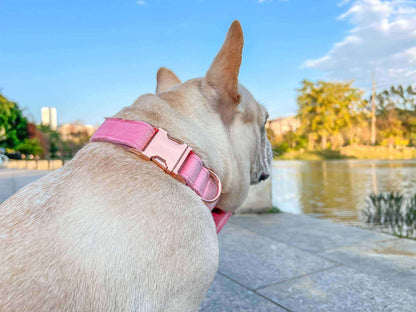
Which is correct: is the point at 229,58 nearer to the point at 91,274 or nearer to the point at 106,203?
the point at 106,203

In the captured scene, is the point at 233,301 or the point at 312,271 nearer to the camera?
the point at 233,301

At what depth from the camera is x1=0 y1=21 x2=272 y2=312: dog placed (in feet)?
3.27

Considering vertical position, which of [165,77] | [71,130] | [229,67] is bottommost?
[229,67]

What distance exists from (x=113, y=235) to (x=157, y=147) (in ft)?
1.25

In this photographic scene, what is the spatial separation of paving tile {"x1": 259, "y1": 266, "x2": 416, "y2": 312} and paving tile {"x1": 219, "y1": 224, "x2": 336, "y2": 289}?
197mm

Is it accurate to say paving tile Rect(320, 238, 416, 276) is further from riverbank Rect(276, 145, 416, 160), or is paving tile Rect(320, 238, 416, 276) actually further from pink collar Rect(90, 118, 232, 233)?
riverbank Rect(276, 145, 416, 160)

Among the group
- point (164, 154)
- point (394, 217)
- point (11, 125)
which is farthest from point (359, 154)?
point (164, 154)

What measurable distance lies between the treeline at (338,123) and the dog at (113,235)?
155 ft

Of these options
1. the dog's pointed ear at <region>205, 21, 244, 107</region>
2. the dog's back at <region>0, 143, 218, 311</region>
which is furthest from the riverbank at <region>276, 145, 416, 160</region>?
the dog's back at <region>0, 143, 218, 311</region>

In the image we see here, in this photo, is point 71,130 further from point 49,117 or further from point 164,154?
point 164,154

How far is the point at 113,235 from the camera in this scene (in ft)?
3.54

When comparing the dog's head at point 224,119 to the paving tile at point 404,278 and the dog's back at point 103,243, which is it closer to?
the dog's back at point 103,243

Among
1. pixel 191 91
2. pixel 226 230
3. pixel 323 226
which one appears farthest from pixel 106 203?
pixel 323 226

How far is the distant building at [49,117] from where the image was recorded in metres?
53.4
